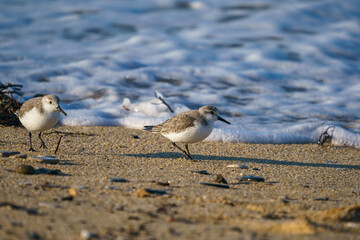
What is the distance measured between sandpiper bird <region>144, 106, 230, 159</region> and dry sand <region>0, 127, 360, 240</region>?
0.28 meters

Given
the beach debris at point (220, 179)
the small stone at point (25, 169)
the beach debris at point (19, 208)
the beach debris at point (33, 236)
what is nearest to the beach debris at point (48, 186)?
the small stone at point (25, 169)

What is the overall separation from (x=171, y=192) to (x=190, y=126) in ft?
4.82

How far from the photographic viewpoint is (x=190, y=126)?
509 cm

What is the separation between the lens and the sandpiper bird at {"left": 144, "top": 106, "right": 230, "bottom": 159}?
5.09 meters

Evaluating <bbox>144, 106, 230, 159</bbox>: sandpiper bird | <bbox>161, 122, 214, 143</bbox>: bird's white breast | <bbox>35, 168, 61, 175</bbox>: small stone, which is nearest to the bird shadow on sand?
<bbox>144, 106, 230, 159</bbox>: sandpiper bird

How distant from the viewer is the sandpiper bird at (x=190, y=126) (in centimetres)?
509

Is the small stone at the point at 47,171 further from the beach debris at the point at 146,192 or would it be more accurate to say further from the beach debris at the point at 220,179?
the beach debris at the point at 220,179

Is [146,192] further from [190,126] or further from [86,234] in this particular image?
[190,126]

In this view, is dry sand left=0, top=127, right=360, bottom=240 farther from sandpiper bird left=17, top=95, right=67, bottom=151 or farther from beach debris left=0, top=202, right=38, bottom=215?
sandpiper bird left=17, top=95, right=67, bottom=151

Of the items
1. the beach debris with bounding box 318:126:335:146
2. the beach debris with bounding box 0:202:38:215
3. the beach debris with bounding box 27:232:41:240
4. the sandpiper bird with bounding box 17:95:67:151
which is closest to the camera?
the beach debris with bounding box 27:232:41:240

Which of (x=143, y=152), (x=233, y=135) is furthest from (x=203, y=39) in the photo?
(x=143, y=152)

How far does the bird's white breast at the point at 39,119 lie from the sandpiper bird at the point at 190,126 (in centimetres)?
134

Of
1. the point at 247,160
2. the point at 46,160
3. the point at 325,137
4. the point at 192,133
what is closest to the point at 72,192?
the point at 46,160

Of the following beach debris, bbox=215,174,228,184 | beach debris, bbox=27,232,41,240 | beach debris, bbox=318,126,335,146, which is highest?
beach debris, bbox=27,232,41,240
